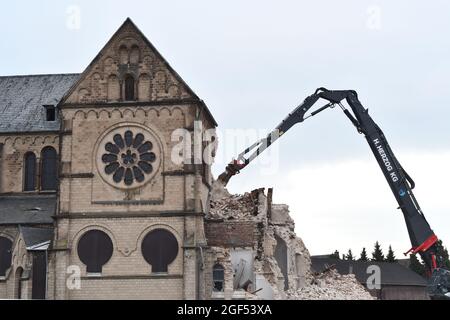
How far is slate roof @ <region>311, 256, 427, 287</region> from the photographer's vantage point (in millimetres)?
79331

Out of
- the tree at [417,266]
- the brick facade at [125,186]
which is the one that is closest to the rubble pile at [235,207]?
the brick facade at [125,186]

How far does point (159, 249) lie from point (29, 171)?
10.9 metres

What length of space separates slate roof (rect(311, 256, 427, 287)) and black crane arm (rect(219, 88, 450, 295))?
41.5 metres

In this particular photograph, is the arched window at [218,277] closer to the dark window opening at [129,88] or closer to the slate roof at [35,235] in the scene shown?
the slate roof at [35,235]

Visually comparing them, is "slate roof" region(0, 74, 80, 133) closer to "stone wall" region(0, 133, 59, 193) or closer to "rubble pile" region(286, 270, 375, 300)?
"stone wall" region(0, 133, 59, 193)

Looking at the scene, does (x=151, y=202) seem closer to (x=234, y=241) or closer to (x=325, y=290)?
(x=234, y=241)

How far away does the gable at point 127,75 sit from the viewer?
118ft

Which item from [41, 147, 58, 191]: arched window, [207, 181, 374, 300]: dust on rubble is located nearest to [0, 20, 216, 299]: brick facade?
[207, 181, 374, 300]: dust on rubble

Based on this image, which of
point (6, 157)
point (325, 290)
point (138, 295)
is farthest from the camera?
point (6, 157)

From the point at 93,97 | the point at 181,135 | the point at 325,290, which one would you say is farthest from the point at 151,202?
the point at 325,290

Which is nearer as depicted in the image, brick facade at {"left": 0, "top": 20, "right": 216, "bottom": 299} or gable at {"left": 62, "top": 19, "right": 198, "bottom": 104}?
brick facade at {"left": 0, "top": 20, "right": 216, "bottom": 299}

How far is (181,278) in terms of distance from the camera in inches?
1353

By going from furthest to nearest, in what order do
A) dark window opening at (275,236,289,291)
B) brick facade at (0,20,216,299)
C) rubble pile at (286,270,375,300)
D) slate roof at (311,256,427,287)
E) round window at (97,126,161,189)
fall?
slate roof at (311,256,427,287) < dark window opening at (275,236,289,291) < rubble pile at (286,270,375,300) < round window at (97,126,161,189) < brick facade at (0,20,216,299)

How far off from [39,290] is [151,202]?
672cm
